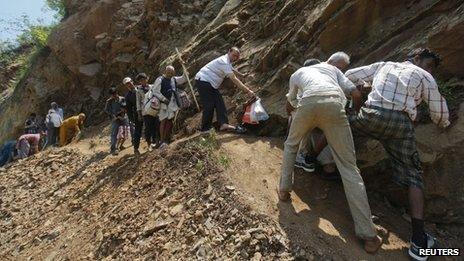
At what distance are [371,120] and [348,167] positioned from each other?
2.00ft

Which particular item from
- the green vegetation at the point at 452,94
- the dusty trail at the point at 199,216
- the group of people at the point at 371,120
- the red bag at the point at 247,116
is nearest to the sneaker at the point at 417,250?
the group of people at the point at 371,120

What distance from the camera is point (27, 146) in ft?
42.2

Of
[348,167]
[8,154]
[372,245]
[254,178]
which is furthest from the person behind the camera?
[8,154]

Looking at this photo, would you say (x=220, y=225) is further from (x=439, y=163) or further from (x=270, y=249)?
(x=439, y=163)

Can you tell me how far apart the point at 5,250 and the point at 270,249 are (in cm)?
513

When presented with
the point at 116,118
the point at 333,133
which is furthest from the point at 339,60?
the point at 116,118

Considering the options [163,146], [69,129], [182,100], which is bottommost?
[69,129]

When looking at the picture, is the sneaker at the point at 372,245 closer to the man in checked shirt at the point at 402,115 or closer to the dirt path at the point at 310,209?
the dirt path at the point at 310,209

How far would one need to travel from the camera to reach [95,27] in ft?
51.3

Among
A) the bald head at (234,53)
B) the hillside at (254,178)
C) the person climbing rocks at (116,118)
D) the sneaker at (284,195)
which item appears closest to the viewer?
the hillside at (254,178)

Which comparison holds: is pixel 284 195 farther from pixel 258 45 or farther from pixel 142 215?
pixel 258 45

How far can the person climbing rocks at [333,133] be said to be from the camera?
15.3ft

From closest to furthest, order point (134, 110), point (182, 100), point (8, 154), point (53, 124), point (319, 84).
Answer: point (319, 84), point (182, 100), point (134, 110), point (53, 124), point (8, 154)

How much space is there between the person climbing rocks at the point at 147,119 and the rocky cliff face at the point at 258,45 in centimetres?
97
